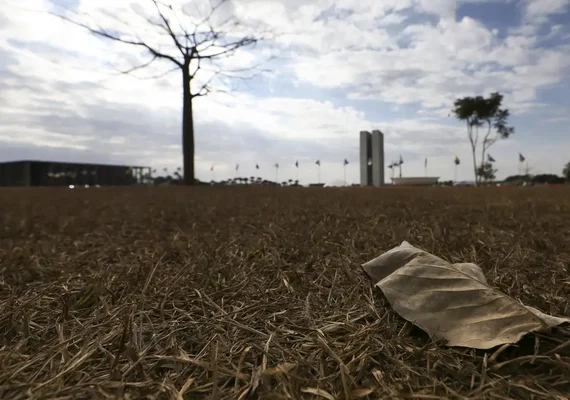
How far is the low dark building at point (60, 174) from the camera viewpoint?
32688 millimetres

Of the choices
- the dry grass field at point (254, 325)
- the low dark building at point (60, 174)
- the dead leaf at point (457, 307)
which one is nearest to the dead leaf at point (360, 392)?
the dry grass field at point (254, 325)

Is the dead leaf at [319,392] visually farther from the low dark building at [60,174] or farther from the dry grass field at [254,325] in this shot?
the low dark building at [60,174]

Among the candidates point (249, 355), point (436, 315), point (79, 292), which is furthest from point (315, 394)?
point (79, 292)

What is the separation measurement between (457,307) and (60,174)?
37.4 meters

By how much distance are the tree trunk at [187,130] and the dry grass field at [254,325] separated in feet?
23.0

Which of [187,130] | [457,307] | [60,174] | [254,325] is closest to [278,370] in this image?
[254,325]

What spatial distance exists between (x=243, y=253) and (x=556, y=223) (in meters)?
1.58

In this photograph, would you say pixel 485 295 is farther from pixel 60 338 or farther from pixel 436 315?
pixel 60 338

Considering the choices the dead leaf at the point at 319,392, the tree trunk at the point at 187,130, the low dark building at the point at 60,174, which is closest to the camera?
the dead leaf at the point at 319,392

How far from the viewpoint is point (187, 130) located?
841 centimetres

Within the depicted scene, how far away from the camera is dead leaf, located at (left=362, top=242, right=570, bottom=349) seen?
1.93ft

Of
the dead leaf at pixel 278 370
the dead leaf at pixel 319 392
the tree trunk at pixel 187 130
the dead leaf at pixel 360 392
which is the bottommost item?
the dead leaf at pixel 360 392

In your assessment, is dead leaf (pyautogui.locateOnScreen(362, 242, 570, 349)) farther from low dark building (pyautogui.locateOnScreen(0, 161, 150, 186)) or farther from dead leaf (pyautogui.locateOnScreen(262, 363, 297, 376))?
low dark building (pyautogui.locateOnScreen(0, 161, 150, 186))

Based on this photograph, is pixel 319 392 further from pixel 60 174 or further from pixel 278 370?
pixel 60 174
